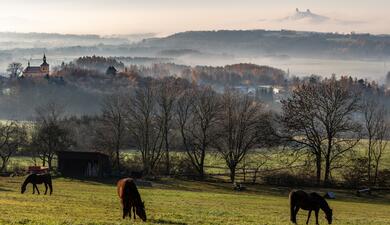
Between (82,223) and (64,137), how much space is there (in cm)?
5794

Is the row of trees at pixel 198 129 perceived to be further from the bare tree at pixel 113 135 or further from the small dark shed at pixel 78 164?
the small dark shed at pixel 78 164

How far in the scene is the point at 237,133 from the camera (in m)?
66.4

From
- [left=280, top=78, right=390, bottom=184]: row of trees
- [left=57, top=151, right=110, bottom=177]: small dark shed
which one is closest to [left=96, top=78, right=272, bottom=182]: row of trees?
[left=280, top=78, right=390, bottom=184]: row of trees

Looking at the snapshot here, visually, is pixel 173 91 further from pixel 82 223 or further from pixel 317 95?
pixel 82 223

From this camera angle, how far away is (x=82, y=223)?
18562 mm

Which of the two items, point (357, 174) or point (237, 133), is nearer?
point (357, 174)

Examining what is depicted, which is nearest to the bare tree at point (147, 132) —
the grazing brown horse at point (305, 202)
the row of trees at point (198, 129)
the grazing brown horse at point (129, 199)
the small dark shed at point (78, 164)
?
the row of trees at point (198, 129)

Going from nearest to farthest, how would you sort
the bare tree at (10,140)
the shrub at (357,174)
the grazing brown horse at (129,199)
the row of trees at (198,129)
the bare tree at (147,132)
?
the grazing brown horse at (129,199) → the shrub at (357,174) → the row of trees at (198,129) → the bare tree at (147,132) → the bare tree at (10,140)

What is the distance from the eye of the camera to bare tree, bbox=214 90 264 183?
64.8 m

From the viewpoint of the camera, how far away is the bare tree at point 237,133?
64750 mm

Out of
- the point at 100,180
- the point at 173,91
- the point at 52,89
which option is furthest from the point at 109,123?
the point at 52,89

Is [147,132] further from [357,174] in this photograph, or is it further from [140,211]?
[140,211]

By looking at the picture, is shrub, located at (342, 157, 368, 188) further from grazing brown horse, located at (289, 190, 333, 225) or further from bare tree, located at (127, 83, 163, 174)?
grazing brown horse, located at (289, 190, 333, 225)

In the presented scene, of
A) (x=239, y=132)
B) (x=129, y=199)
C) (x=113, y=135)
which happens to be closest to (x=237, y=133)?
(x=239, y=132)
